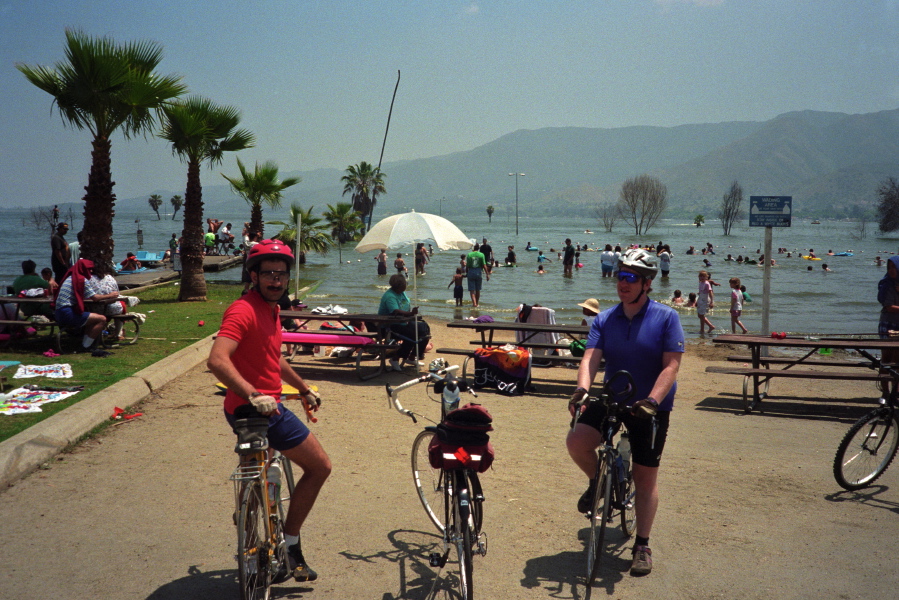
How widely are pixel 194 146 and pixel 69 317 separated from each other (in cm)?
937

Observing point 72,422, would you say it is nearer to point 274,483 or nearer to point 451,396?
point 274,483

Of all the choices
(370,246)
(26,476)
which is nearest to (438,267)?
(370,246)

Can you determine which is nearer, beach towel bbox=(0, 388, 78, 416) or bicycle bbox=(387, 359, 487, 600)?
bicycle bbox=(387, 359, 487, 600)

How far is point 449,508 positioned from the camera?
155 inches

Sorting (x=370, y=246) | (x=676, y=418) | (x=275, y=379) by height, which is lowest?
(x=676, y=418)

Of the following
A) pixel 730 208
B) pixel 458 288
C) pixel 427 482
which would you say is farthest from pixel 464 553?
pixel 730 208

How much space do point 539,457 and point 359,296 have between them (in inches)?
750

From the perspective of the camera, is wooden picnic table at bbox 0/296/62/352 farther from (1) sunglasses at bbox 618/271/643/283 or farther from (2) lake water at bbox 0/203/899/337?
(2) lake water at bbox 0/203/899/337

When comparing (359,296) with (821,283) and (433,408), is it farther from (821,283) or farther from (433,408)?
(821,283)

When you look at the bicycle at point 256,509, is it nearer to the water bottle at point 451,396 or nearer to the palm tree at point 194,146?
the water bottle at point 451,396

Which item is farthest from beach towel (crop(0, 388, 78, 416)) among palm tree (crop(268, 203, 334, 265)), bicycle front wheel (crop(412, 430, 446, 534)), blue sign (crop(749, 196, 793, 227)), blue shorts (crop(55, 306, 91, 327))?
palm tree (crop(268, 203, 334, 265))

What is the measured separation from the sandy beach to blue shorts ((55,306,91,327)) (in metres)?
2.89

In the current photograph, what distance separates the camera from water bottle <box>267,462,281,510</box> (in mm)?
3293

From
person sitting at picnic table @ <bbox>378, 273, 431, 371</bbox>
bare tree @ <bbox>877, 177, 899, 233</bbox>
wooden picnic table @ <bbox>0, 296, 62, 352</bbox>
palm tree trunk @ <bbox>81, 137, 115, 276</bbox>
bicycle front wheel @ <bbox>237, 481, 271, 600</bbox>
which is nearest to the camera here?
bicycle front wheel @ <bbox>237, 481, 271, 600</bbox>
